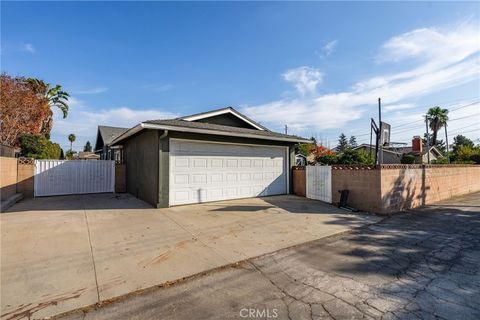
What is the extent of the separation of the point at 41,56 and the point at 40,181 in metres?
5.39

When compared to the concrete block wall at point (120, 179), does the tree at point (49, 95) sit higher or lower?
higher

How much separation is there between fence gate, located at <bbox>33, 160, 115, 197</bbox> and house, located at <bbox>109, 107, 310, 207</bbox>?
4.14 ft

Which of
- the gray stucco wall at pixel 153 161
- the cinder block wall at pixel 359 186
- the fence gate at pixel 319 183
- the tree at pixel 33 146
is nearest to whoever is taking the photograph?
the cinder block wall at pixel 359 186

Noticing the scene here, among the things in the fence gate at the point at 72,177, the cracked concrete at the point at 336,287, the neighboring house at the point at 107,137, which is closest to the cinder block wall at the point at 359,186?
the cracked concrete at the point at 336,287

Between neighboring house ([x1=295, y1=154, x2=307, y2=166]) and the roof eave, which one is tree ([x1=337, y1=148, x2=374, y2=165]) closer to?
neighboring house ([x1=295, y1=154, x2=307, y2=166])

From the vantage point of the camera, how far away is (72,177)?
11.4m

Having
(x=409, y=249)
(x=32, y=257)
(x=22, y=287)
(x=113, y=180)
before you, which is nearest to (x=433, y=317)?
(x=409, y=249)

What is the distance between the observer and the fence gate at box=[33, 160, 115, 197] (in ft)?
34.9

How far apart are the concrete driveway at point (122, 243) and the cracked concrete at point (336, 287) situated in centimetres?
37

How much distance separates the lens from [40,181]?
10.6 meters

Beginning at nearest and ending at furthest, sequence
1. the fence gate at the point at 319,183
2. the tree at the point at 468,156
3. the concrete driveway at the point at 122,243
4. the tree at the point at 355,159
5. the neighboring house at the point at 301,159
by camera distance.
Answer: the concrete driveway at the point at 122,243 < the fence gate at the point at 319,183 < the tree at the point at 355,159 < the neighboring house at the point at 301,159 < the tree at the point at 468,156

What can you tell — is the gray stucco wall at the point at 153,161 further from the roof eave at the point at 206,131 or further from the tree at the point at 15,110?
the tree at the point at 15,110

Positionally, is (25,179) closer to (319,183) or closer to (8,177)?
(8,177)

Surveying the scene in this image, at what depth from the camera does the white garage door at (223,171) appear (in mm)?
8383
